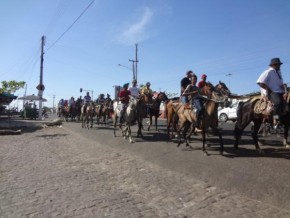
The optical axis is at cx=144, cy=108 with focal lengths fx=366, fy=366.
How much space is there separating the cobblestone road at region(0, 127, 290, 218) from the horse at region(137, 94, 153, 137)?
16.5 ft

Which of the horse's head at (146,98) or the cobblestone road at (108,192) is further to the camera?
the horse's head at (146,98)

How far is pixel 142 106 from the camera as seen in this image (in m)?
17.5

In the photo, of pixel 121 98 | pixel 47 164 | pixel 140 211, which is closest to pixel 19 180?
pixel 47 164

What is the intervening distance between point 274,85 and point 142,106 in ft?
26.4

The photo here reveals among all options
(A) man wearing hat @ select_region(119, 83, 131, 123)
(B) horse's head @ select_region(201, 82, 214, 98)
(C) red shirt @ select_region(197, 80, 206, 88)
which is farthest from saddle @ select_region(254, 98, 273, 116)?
(A) man wearing hat @ select_region(119, 83, 131, 123)

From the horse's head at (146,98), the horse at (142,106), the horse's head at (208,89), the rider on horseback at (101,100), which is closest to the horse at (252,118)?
the horse's head at (208,89)

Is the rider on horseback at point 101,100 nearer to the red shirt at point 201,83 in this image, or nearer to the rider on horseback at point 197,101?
the red shirt at point 201,83

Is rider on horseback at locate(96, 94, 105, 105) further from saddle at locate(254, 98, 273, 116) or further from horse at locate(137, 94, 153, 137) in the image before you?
saddle at locate(254, 98, 273, 116)

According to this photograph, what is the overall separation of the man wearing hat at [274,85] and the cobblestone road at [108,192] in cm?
351

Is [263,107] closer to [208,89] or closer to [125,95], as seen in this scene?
[208,89]

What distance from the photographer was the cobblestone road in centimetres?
657

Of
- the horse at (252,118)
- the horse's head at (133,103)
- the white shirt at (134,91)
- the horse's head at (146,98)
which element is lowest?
the horse at (252,118)

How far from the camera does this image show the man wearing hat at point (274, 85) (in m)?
10.3

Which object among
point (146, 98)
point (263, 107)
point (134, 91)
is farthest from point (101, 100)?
point (263, 107)
